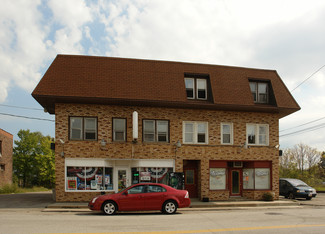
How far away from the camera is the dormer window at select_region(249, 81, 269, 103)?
890 inches

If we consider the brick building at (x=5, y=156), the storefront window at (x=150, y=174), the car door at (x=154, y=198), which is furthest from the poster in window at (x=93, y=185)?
the brick building at (x=5, y=156)

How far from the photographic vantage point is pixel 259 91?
2277 centimetres

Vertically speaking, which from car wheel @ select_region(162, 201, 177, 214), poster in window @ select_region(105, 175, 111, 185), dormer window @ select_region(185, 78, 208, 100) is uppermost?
dormer window @ select_region(185, 78, 208, 100)

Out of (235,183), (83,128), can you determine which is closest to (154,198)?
(83,128)

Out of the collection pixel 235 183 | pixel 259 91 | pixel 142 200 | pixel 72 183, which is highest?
pixel 259 91

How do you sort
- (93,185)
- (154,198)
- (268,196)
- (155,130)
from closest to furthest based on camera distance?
(154,198) → (93,185) → (155,130) → (268,196)

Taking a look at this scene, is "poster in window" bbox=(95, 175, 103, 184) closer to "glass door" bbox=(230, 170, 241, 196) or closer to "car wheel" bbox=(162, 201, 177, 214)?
"car wheel" bbox=(162, 201, 177, 214)

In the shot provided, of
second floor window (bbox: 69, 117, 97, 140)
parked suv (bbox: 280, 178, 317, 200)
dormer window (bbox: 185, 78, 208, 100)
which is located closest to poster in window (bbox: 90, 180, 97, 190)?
second floor window (bbox: 69, 117, 97, 140)

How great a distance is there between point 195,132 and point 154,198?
7.31m

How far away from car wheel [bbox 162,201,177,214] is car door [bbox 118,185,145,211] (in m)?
1.03

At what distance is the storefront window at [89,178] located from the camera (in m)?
19.2

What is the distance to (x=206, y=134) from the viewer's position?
21.2 meters

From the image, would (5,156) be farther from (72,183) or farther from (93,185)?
(93,185)

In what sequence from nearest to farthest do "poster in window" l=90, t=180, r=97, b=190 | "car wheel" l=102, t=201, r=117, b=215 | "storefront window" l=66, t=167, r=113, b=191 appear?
"car wheel" l=102, t=201, r=117, b=215 → "storefront window" l=66, t=167, r=113, b=191 → "poster in window" l=90, t=180, r=97, b=190
